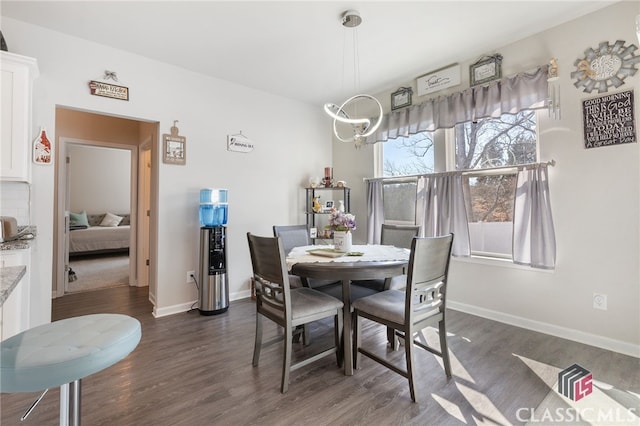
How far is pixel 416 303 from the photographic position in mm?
1771

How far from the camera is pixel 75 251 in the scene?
587cm

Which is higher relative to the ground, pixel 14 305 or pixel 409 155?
pixel 409 155

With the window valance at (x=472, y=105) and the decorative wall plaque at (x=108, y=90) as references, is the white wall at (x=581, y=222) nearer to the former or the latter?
the window valance at (x=472, y=105)

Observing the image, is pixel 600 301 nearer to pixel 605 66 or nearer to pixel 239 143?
pixel 605 66

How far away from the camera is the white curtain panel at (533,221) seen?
2.57 meters

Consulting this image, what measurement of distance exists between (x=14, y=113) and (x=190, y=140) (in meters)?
1.43

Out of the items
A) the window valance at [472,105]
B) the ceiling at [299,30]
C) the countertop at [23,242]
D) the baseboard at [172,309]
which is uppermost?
the ceiling at [299,30]

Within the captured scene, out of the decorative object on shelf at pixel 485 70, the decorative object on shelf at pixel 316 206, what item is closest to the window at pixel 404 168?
the decorative object on shelf at pixel 485 70

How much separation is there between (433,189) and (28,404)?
3.75 meters

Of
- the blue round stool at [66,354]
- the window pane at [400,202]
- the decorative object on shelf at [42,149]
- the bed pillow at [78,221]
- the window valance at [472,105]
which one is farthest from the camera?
the bed pillow at [78,221]

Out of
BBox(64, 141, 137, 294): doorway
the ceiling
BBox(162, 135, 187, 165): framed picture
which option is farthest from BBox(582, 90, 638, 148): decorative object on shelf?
BBox(64, 141, 137, 294): doorway

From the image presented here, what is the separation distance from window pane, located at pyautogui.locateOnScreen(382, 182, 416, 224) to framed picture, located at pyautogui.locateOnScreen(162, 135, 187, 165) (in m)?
2.57

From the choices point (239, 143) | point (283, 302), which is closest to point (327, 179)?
point (239, 143)

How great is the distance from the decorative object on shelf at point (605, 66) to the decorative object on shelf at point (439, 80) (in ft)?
3.40
